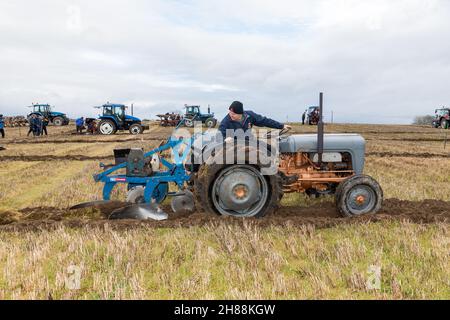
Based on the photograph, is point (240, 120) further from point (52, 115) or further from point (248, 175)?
point (52, 115)

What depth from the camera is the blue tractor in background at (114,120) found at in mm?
25859

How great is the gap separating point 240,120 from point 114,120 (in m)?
22.0

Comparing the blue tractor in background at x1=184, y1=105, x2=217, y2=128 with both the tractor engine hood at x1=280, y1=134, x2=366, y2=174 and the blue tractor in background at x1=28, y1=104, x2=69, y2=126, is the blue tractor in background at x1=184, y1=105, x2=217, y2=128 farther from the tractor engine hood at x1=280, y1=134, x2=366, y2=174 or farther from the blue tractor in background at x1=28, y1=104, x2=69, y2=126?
the tractor engine hood at x1=280, y1=134, x2=366, y2=174

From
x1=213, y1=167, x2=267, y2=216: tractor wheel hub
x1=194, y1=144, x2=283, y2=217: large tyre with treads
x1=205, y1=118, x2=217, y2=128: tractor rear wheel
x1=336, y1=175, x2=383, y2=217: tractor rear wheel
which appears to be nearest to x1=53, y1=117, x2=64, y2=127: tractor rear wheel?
x1=205, y1=118, x2=217, y2=128: tractor rear wheel

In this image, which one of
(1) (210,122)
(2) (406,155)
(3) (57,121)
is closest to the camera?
(2) (406,155)

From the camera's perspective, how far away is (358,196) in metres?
5.33

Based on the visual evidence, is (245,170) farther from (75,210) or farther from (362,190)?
(75,210)

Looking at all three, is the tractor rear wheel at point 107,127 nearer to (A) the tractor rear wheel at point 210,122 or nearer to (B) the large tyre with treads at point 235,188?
(A) the tractor rear wheel at point 210,122

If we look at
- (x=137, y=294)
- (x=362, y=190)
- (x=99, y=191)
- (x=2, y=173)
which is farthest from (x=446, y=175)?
(x=2, y=173)

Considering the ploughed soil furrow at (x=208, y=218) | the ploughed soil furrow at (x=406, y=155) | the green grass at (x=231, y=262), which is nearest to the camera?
the green grass at (x=231, y=262)

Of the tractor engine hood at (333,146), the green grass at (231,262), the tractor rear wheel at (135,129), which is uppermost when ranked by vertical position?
the tractor rear wheel at (135,129)

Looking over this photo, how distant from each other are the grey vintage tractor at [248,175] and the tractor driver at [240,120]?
173 mm

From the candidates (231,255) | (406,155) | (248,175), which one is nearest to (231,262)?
(231,255)

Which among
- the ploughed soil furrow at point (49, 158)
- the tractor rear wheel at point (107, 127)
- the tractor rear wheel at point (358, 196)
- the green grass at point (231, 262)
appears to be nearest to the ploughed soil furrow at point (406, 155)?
the tractor rear wheel at point (358, 196)
